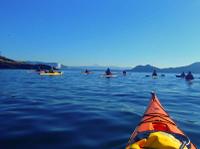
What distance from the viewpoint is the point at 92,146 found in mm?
9320

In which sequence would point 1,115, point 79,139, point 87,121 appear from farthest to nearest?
1. point 1,115
2. point 87,121
3. point 79,139

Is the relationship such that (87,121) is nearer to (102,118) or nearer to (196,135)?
(102,118)

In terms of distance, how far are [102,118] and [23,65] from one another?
449 feet

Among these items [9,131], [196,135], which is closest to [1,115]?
[9,131]

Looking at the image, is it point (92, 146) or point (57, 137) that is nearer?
point (92, 146)

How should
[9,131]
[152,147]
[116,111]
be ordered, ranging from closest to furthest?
[152,147], [9,131], [116,111]

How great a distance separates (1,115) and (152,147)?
1022cm

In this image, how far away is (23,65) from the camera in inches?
5684

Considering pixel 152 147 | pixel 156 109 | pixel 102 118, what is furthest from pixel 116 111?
pixel 152 147

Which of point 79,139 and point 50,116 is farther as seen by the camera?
point 50,116

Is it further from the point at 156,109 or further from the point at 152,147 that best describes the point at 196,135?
the point at 152,147

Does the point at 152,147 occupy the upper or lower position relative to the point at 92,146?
upper

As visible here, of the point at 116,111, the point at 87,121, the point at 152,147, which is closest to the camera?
the point at 152,147

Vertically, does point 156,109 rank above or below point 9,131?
above
